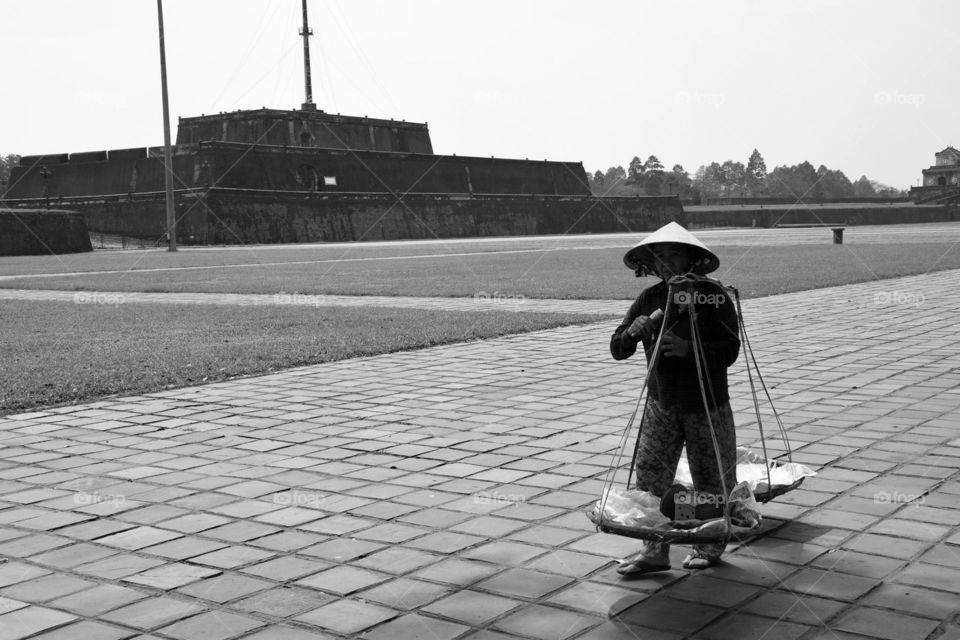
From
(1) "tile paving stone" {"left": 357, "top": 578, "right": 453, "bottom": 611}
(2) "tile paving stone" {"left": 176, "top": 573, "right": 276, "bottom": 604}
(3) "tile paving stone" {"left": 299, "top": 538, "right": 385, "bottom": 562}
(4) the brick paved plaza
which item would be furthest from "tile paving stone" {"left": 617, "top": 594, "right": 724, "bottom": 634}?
(2) "tile paving stone" {"left": 176, "top": 573, "right": 276, "bottom": 604}

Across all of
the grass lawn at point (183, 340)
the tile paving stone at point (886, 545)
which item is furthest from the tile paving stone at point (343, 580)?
the grass lawn at point (183, 340)

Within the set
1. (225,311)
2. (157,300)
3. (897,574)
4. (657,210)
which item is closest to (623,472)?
(897,574)

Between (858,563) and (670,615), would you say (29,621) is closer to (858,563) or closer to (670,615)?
(670,615)

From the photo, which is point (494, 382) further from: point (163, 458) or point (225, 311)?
point (225, 311)

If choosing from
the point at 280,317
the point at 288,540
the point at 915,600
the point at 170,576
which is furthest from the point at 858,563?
the point at 280,317

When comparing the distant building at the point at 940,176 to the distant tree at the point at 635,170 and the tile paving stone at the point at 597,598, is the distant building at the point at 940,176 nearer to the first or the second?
the distant tree at the point at 635,170

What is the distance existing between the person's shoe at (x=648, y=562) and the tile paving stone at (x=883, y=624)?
54 centimetres

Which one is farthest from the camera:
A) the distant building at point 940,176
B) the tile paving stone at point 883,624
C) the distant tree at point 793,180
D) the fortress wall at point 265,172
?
the distant tree at point 793,180

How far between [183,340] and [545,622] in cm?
670

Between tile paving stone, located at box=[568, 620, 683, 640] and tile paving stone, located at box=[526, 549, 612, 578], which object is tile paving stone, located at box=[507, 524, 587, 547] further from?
tile paving stone, located at box=[568, 620, 683, 640]

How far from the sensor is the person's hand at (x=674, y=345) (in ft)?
10.1

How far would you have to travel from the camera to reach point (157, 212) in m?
42.0

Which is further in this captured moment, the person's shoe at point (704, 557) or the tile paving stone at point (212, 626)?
the person's shoe at point (704, 557)

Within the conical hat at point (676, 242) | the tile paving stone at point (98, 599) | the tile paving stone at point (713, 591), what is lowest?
the tile paving stone at point (713, 591)
